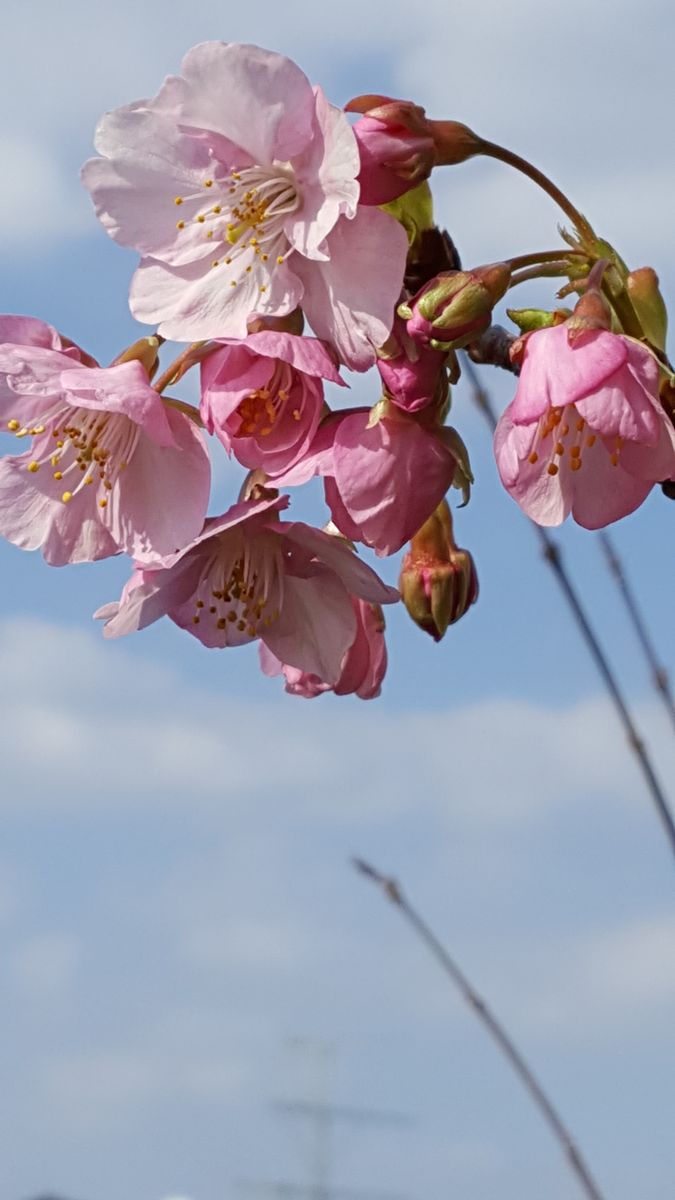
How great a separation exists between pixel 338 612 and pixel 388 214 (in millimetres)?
449

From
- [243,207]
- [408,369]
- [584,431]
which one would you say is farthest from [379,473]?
[243,207]

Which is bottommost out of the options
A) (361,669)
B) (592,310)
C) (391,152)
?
(361,669)

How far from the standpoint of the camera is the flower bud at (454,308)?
135 cm

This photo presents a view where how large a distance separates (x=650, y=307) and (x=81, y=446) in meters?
0.59

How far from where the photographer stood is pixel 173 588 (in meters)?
1.67

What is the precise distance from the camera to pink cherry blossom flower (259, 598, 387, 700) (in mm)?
1786

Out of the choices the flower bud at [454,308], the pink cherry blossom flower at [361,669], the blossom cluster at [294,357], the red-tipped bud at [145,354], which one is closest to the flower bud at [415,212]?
the blossom cluster at [294,357]

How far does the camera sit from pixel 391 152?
1.39 meters

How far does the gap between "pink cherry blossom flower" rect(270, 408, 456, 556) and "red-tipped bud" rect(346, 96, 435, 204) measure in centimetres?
19

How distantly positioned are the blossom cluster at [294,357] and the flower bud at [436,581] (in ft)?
0.34

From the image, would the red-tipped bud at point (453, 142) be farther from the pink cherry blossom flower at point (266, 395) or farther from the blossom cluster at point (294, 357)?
the pink cherry blossom flower at point (266, 395)

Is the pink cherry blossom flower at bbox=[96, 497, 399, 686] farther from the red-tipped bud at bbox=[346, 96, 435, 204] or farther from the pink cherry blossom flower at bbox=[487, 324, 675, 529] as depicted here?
the red-tipped bud at bbox=[346, 96, 435, 204]

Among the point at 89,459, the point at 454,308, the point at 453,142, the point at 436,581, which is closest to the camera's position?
the point at 454,308

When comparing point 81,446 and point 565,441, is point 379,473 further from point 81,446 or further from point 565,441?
point 81,446
